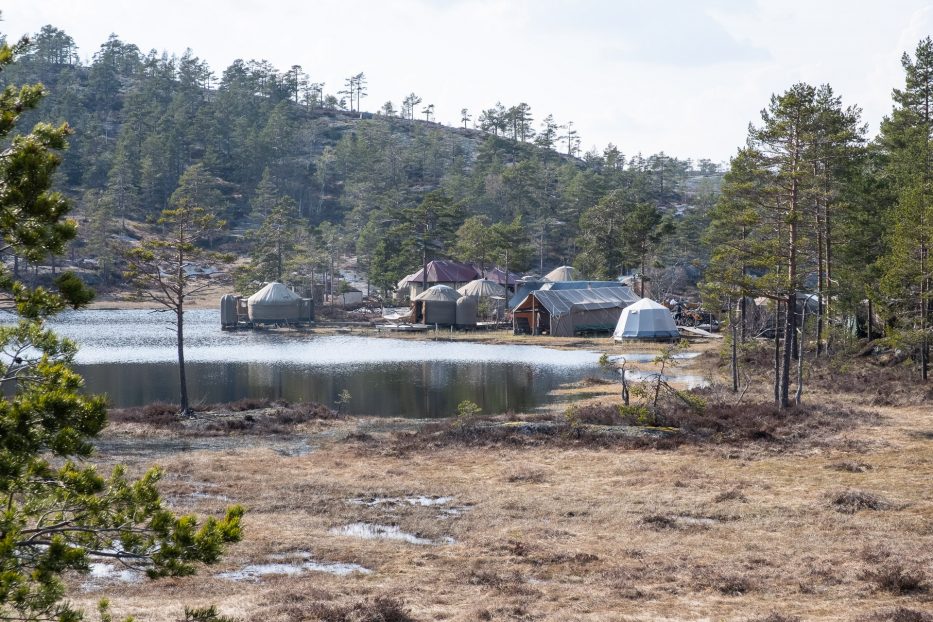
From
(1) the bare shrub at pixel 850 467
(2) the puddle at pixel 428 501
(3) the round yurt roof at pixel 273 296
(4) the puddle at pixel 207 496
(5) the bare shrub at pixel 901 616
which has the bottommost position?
(2) the puddle at pixel 428 501

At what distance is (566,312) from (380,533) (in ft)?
169

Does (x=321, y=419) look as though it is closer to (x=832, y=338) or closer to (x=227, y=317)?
(x=832, y=338)

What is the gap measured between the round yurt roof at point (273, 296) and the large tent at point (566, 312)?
65.8ft

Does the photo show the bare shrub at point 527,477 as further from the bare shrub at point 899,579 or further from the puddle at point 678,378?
the puddle at point 678,378

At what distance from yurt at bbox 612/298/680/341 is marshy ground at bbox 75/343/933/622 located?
104 ft

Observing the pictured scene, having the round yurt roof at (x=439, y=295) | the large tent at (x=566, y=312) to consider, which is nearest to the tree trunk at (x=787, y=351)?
the large tent at (x=566, y=312)

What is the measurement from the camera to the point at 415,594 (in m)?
11.0

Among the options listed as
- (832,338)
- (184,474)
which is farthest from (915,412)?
(184,474)

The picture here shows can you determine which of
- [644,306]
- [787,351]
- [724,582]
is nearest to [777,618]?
[724,582]

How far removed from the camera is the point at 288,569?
1238cm

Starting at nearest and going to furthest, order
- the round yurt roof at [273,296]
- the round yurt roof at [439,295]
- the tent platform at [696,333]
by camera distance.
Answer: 1. the tent platform at [696,333]
2. the round yurt roof at [439,295]
3. the round yurt roof at [273,296]

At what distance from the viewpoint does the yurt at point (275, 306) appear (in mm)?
73562

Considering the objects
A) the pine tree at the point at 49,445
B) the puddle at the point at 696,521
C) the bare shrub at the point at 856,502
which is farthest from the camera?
the bare shrub at the point at 856,502

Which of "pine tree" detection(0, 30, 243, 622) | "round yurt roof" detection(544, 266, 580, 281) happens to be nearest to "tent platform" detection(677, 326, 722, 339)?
"round yurt roof" detection(544, 266, 580, 281)
